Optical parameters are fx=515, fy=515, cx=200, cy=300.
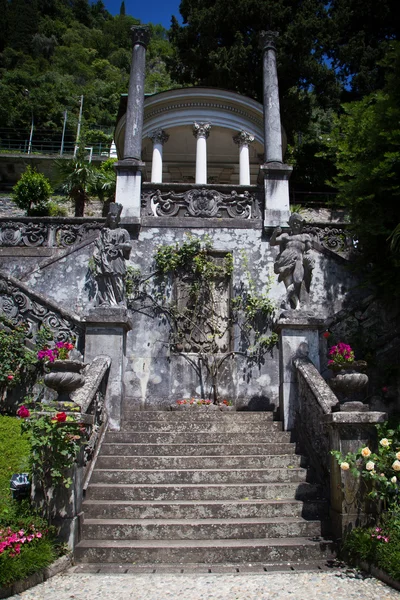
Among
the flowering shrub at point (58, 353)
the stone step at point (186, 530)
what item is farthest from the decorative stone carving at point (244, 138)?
the stone step at point (186, 530)

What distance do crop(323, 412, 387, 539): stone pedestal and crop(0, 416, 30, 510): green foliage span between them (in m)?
3.38

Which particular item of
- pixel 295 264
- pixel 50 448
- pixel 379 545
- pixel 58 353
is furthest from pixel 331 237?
pixel 50 448

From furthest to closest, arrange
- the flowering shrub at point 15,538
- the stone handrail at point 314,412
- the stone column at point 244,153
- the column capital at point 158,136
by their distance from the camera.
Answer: the column capital at point 158,136 < the stone column at point 244,153 < the stone handrail at point 314,412 < the flowering shrub at point 15,538

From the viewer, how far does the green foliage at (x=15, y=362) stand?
8.47 metres

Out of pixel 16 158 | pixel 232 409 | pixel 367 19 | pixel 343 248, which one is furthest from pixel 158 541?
pixel 16 158

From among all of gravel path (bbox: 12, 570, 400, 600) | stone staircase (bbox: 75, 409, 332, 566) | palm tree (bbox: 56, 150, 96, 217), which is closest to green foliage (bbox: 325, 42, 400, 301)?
stone staircase (bbox: 75, 409, 332, 566)

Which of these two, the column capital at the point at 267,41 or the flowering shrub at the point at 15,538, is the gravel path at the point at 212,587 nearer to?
the flowering shrub at the point at 15,538

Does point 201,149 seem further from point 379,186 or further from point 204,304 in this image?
point 379,186

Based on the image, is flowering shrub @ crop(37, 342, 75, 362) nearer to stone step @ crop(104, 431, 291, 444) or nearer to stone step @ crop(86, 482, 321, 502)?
stone step @ crop(104, 431, 291, 444)

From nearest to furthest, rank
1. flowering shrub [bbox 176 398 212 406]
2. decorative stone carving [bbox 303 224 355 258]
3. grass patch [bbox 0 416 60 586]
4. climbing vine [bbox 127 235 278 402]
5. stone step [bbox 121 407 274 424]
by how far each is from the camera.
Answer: grass patch [bbox 0 416 60 586], stone step [bbox 121 407 274 424], flowering shrub [bbox 176 398 212 406], climbing vine [bbox 127 235 278 402], decorative stone carving [bbox 303 224 355 258]

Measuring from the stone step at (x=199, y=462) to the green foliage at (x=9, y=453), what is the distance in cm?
112

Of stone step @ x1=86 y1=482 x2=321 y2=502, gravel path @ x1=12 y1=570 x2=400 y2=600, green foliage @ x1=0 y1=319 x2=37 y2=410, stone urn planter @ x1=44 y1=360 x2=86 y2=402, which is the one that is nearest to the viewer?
gravel path @ x1=12 y1=570 x2=400 y2=600

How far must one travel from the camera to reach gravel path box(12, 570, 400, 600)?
431 cm

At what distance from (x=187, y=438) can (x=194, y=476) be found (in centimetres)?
89
